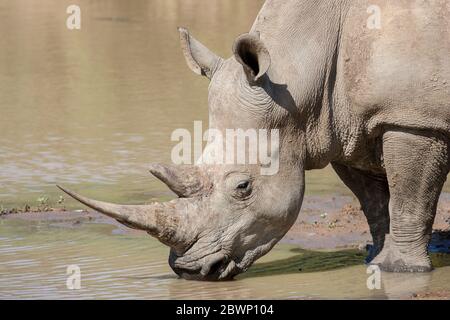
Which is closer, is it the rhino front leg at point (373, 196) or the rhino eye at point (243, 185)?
the rhino eye at point (243, 185)

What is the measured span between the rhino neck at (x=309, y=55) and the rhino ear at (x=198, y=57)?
0.39 meters

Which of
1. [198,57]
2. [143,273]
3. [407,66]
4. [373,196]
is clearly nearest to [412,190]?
[407,66]

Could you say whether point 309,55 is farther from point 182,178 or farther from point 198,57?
point 182,178

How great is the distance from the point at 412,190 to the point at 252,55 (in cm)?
147

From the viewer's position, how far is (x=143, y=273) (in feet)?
31.7

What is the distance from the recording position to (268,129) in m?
9.04

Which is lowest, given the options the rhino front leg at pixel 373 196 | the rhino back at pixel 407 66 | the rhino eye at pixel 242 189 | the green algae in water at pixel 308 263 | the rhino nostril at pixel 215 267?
the green algae in water at pixel 308 263

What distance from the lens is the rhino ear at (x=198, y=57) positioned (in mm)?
9344

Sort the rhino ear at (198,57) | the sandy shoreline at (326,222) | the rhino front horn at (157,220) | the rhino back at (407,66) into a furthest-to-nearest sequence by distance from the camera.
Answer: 1. the sandy shoreline at (326,222)
2. the rhino ear at (198,57)
3. the rhino back at (407,66)
4. the rhino front horn at (157,220)

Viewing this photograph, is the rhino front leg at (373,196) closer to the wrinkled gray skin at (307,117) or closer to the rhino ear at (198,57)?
the wrinkled gray skin at (307,117)

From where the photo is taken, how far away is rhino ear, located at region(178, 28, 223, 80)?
30.7 ft

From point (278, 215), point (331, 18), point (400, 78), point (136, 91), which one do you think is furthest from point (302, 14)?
point (136, 91)

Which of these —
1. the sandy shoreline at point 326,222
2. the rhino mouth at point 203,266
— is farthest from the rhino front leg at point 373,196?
the rhino mouth at point 203,266
